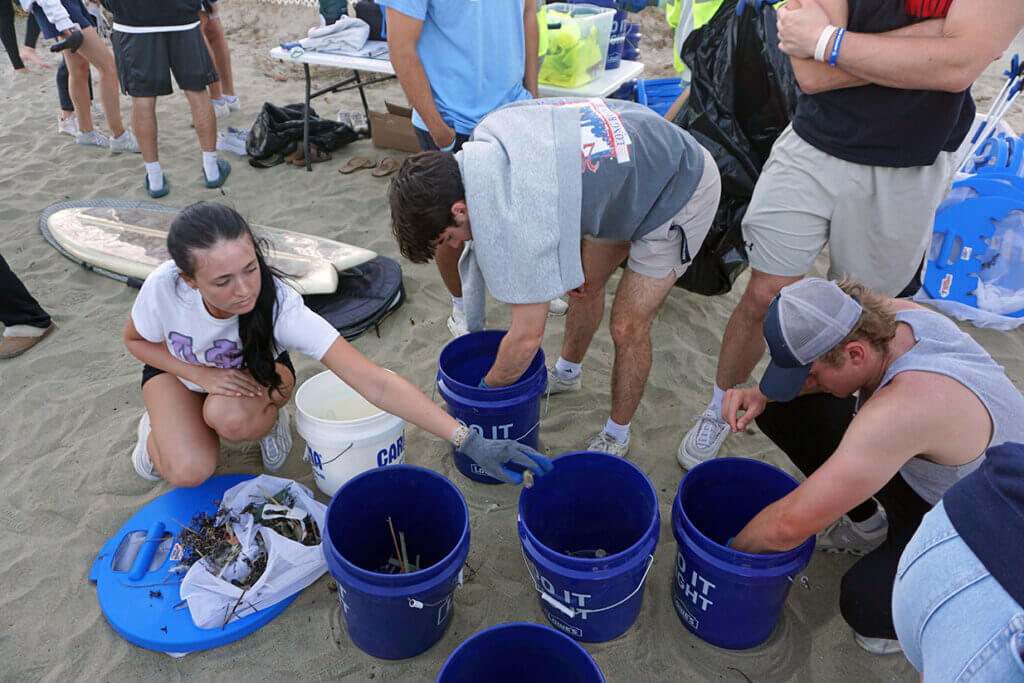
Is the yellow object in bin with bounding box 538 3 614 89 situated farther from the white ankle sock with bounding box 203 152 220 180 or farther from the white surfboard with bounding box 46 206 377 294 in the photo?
the white ankle sock with bounding box 203 152 220 180

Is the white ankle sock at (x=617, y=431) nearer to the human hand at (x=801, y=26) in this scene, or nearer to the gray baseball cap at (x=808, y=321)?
the gray baseball cap at (x=808, y=321)

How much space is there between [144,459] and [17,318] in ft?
4.17

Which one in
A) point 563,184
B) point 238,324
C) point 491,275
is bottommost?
point 238,324

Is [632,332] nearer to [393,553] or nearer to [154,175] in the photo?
[393,553]

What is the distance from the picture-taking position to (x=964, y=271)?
3.31 m

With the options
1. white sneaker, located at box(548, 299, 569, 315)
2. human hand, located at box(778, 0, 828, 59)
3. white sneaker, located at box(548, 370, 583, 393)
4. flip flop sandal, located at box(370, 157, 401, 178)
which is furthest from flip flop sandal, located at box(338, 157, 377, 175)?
human hand, located at box(778, 0, 828, 59)

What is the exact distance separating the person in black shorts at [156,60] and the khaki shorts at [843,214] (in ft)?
12.3

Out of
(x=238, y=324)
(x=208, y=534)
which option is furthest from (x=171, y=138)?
(x=208, y=534)

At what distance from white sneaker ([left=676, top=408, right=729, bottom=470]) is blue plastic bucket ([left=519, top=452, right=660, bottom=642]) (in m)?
0.50

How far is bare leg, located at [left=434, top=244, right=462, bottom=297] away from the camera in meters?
2.98

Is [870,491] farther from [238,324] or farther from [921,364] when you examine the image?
[238,324]

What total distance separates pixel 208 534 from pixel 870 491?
1.90 m

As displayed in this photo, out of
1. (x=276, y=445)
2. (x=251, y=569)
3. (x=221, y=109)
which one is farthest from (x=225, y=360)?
(x=221, y=109)

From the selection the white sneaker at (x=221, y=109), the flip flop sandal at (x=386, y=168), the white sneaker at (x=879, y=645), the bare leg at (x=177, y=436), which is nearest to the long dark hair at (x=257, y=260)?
the bare leg at (x=177, y=436)
